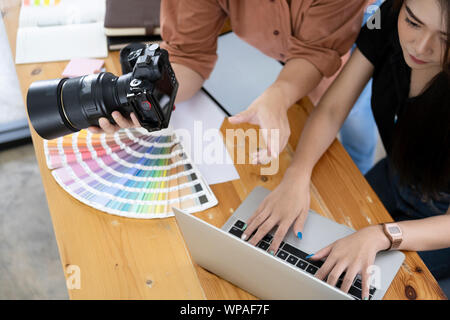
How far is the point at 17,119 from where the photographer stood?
2123 mm

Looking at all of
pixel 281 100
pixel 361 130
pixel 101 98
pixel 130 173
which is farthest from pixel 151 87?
pixel 361 130

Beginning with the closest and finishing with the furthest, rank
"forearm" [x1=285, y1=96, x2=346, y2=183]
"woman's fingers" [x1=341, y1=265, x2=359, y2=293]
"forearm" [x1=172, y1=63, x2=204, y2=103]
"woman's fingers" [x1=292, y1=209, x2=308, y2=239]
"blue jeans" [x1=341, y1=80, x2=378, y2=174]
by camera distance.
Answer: "woman's fingers" [x1=341, y1=265, x2=359, y2=293] → "woman's fingers" [x1=292, y1=209, x2=308, y2=239] → "forearm" [x1=285, y1=96, x2=346, y2=183] → "forearm" [x1=172, y1=63, x2=204, y2=103] → "blue jeans" [x1=341, y1=80, x2=378, y2=174]

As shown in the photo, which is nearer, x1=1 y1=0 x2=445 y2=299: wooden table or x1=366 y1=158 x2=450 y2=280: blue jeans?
x1=1 y1=0 x2=445 y2=299: wooden table

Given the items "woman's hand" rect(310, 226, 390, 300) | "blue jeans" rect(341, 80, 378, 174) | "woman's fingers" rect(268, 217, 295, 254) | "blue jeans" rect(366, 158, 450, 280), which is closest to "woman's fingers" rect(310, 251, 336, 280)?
"woman's hand" rect(310, 226, 390, 300)

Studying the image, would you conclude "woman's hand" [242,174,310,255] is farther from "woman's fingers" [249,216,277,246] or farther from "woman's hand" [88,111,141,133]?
"woman's hand" [88,111,141,133]

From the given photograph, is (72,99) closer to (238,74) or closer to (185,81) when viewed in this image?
(185,81)

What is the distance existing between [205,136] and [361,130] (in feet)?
2.53

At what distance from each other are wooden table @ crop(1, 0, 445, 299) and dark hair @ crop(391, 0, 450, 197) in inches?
6.5

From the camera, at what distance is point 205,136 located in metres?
1.16

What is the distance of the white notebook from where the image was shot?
1342 millimetres

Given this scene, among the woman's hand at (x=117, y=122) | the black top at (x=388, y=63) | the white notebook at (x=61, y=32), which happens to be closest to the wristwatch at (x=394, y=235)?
the black top at (x=388, y=63)
